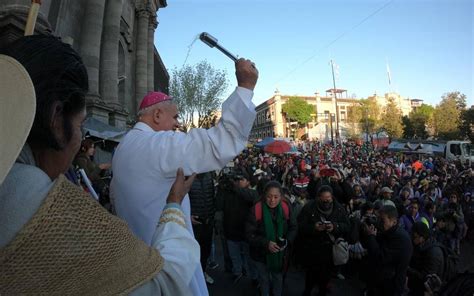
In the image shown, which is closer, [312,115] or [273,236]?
[273,236]

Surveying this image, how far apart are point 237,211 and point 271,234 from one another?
4.98 ft

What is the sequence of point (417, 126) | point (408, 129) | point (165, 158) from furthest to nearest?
point (408, 129) < point (417, 126) < point (165, 158)

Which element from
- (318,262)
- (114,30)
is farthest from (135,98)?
(318,262)

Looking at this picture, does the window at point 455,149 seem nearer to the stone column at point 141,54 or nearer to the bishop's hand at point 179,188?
the stone column at point 141,54

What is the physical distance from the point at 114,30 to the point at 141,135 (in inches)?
586

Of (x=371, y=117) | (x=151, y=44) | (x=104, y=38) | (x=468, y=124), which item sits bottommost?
(x=468, y=124)

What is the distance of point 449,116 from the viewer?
44.7 m

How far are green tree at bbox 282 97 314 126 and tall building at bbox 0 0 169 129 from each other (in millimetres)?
62665

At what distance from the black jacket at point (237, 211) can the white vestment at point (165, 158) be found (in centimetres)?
458

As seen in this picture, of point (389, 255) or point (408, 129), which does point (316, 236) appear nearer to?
point (389, 255)

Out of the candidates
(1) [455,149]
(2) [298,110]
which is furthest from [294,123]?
(1) [455,149]

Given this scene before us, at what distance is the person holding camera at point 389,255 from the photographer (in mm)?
4590

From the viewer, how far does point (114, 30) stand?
48.7 feet

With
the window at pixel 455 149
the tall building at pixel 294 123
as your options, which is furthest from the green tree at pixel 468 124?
the tall building at pixel 294 123
